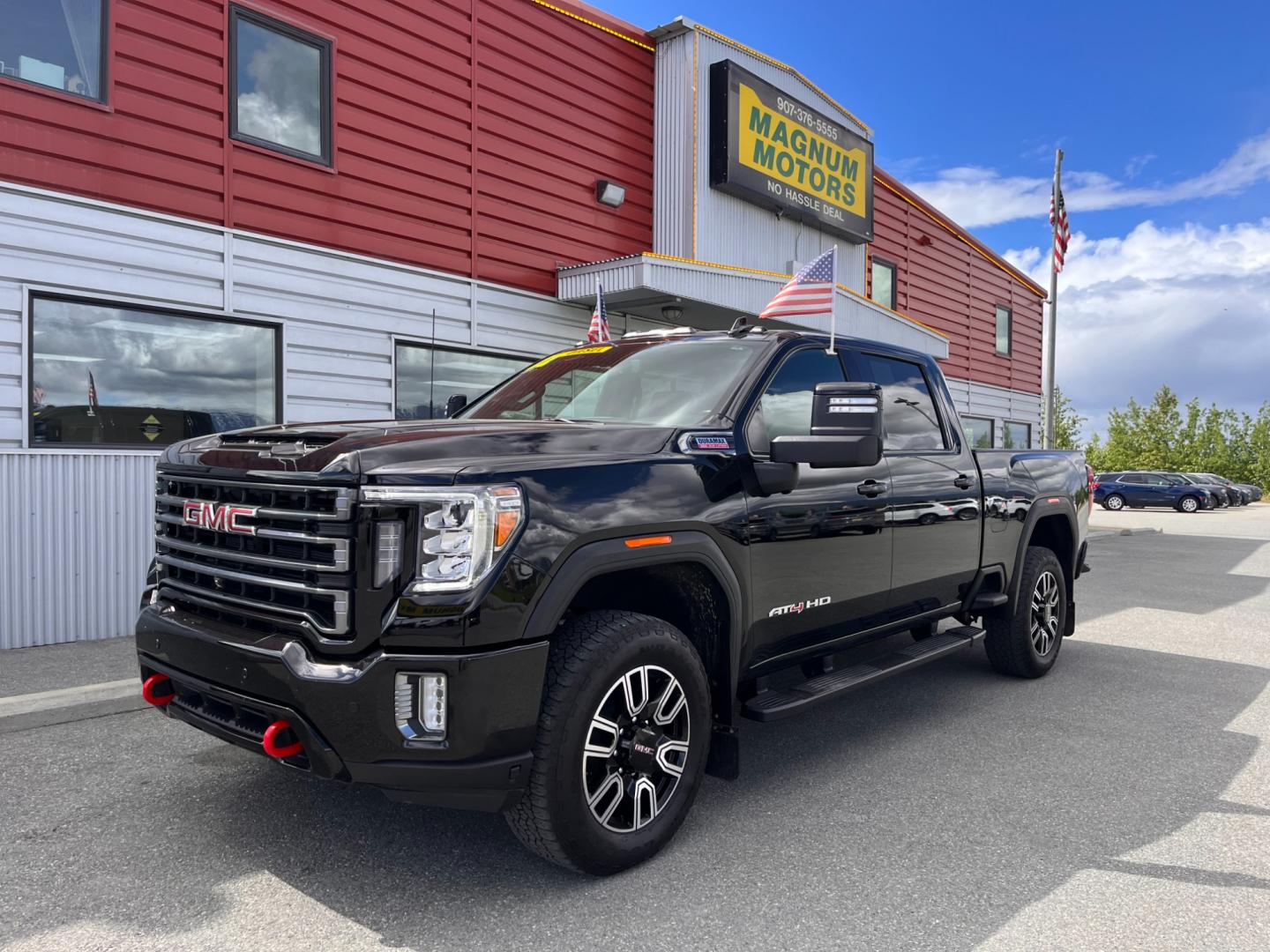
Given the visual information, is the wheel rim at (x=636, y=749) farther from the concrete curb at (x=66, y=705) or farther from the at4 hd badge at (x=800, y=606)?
the concrete curb at (x=66, y=705)

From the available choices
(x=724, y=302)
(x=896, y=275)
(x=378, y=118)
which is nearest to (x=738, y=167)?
(x=724, y=302)

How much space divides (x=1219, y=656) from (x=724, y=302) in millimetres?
5884

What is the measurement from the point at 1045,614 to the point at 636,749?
13.1 feet

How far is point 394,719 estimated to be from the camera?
2719mm

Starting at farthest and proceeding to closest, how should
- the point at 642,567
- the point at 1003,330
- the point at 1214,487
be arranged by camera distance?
the point at 1214,487, the point at 1003,330, the point at 642,567

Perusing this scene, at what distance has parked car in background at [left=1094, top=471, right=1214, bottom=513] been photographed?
113ft

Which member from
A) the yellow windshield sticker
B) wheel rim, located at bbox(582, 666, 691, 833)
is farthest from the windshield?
wheel rim, located at bbox(582, 666, 691, 833)

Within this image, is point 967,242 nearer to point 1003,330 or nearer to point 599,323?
point 1003,330

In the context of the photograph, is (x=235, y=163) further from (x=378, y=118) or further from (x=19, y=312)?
(x=19, y=312)

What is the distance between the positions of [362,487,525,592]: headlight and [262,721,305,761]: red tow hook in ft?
2.04

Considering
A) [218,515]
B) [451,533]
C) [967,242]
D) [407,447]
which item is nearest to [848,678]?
[451,533]

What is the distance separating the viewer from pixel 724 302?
1048cm

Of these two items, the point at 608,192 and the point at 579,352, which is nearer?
the point at 579,352

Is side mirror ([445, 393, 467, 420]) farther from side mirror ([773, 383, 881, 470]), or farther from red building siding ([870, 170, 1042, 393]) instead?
red building siding ([870, 170, 1042, 393])
